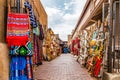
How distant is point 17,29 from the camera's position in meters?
5.23

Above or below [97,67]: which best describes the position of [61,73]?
below

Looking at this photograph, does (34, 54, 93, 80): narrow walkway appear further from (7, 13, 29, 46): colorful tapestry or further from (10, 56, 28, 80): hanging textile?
(7, 13, 29, 46): colorful tapestry

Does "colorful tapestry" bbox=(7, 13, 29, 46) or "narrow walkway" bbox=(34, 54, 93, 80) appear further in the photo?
"narrow walkway" bbox=(34, 54, 93, 80)

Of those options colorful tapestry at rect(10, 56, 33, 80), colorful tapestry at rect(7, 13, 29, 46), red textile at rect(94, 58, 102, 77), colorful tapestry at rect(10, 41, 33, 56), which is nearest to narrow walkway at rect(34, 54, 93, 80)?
red textile at rect(94, 58, 102, 77)

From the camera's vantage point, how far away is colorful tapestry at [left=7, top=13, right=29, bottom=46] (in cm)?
519

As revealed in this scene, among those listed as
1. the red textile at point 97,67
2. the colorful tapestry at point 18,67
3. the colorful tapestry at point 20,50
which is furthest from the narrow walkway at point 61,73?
the colorful tapestry at point 20,50

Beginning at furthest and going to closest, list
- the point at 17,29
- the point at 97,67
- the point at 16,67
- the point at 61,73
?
1. the point at 61,73
2. the point at 97,67
3. the point at 16,67
4. the point at 17,29

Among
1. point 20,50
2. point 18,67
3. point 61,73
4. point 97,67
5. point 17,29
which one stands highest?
point 17,29

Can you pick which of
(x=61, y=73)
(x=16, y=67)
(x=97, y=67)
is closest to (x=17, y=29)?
(x=16, y=67)

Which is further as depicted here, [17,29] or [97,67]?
[97,67]

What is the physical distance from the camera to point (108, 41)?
19.2ft

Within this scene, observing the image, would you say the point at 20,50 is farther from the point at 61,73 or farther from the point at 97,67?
the point at 61,73

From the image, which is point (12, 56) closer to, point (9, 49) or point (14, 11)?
point (9, 49)

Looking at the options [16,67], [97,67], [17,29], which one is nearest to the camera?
[17,29]
